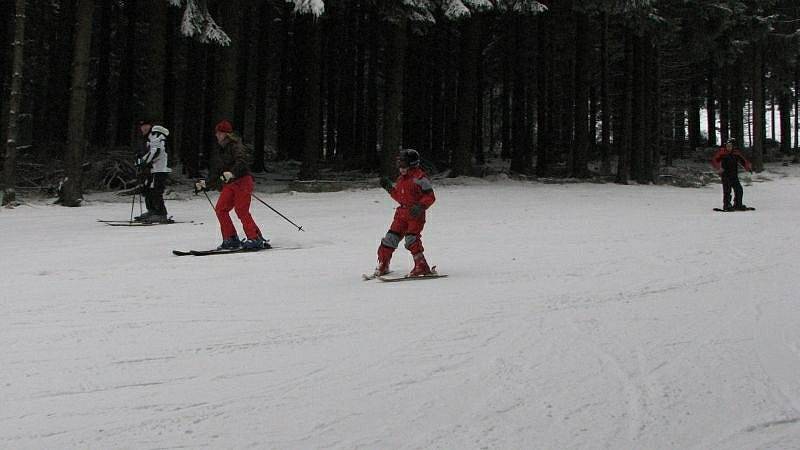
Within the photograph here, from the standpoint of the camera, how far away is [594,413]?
350cm

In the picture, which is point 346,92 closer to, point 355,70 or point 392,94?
point 355,70

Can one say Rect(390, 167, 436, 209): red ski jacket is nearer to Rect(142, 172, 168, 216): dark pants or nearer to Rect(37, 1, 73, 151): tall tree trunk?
Rect(142, 172, 168, 216): dark pants

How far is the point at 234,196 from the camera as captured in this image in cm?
934

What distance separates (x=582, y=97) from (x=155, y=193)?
15842mm

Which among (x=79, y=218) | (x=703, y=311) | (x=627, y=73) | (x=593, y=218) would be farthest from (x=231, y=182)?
(x=627, y=73)

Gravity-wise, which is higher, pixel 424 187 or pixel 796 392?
pixel 424 187

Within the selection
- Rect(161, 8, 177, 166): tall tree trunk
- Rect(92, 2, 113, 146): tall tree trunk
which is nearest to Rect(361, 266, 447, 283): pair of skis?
Rect(161, 8, 177, 166): tall tree trunk

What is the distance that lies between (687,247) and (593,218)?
13.2 feet

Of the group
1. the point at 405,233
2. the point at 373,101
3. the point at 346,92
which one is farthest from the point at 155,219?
the point at 346,92

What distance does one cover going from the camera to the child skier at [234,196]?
9.25 meters

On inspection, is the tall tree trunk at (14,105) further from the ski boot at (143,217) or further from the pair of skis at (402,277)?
the pair of skis at (402,277)

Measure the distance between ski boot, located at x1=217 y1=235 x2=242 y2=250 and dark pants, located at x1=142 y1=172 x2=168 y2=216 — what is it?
380 centimetres

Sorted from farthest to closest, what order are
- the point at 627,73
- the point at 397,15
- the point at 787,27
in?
the point at 787,27
the point at 627,73
the point at 397,15

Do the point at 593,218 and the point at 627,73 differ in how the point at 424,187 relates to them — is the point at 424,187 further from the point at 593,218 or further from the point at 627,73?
the point at 627,73
